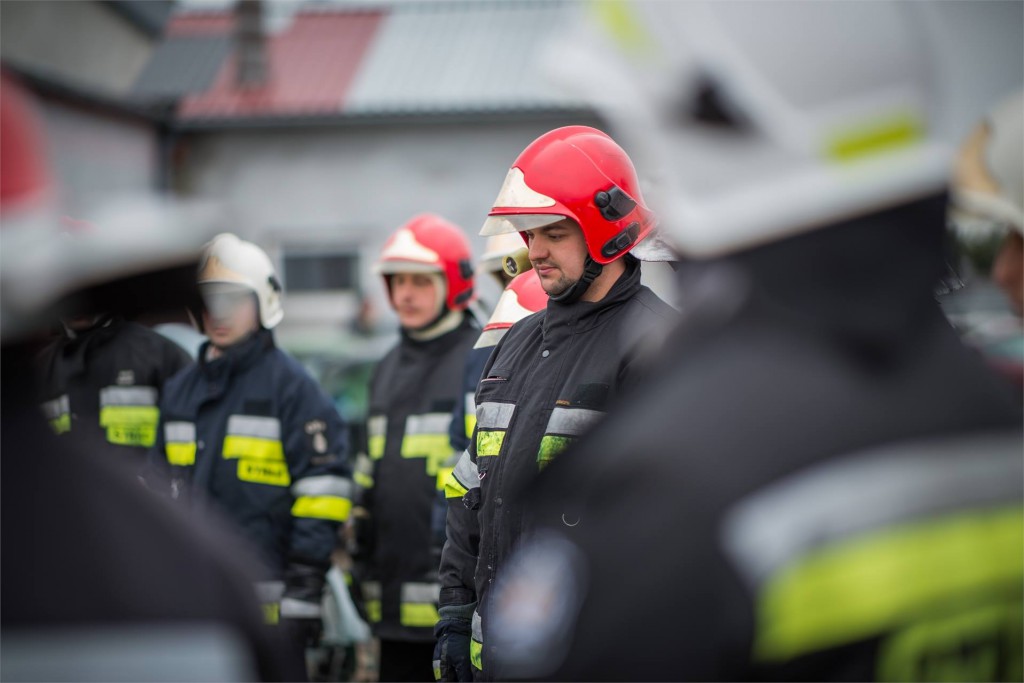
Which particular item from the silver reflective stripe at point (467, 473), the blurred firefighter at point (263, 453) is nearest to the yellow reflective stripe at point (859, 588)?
the silver reflective stripe at point (467, 473)

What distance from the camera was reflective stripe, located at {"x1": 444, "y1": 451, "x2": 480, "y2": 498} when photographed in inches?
135

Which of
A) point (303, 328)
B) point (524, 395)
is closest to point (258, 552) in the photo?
point (524, 395)

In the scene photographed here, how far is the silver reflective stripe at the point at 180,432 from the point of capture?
495 cm

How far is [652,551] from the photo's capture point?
1.17 m

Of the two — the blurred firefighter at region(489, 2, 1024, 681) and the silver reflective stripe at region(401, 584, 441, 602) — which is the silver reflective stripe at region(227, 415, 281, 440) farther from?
the blurred firefighter at region(489, 2, 1024, 681)

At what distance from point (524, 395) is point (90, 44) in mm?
12969

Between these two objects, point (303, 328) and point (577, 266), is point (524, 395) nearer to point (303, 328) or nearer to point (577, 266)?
point (577, 266)

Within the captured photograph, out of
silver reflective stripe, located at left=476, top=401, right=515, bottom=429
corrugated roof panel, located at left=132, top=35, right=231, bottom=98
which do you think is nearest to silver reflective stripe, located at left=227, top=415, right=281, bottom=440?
silver reflective stripe, located at left=476, top=401, right=515, bottom=429

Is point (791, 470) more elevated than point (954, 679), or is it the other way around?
point (791, 470)

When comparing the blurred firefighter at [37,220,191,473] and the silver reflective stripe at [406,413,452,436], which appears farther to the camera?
the blurred firefighter at [37,220,191,473]

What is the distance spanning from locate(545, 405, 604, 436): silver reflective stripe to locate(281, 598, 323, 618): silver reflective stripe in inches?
90.7

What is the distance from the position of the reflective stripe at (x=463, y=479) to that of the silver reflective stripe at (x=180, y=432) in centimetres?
180

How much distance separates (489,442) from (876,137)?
2127 mm

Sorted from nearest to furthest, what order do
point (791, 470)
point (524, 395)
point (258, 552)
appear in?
point (791, 470) → point (524, 395) → point (258, 552)
